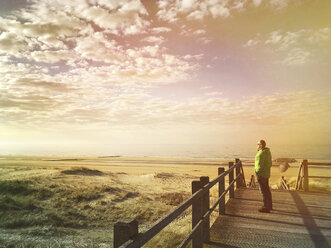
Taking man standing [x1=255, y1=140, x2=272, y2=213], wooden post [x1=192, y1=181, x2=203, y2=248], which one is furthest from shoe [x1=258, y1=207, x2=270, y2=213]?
wooden post [x1=192, y1=181, x2=203, y2=248]

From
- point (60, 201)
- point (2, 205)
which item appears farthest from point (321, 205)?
point (2, 205)

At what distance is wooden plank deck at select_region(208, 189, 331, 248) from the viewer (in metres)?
5.14

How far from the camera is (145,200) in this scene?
13.9 metres

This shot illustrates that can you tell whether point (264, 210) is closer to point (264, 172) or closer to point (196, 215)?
point (264, 172)

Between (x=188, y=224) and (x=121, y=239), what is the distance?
8243 mm

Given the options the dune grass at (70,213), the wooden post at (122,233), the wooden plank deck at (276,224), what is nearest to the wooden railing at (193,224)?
the wooden post at (122,233)

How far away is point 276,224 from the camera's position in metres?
6.29

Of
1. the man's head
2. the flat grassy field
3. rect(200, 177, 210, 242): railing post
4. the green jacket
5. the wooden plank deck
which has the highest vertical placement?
the man's head

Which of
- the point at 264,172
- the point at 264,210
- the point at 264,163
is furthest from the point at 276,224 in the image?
the point at 264,163

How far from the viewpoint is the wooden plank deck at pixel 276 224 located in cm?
514

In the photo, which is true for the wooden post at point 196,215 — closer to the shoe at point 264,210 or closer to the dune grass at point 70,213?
the shoe at point 264,210

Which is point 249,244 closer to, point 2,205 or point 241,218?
point 241,218

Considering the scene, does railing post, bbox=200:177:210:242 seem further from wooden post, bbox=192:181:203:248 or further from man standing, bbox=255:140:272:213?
man standing, bbox=255:140:272:213

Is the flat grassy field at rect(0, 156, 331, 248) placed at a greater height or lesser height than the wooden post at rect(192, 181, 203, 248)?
lesser
